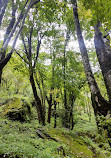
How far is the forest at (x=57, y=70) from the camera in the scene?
2545 millimetres

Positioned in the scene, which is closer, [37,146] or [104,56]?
[104,56]

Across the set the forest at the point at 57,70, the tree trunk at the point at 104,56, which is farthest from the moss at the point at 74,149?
the tree trunk at the point at 104,56

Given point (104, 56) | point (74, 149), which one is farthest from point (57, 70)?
point (104, 56)

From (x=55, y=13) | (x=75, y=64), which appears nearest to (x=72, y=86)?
(x=75, y=64)

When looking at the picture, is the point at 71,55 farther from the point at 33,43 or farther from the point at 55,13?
the point at 55,13

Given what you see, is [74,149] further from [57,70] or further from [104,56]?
[57,70]

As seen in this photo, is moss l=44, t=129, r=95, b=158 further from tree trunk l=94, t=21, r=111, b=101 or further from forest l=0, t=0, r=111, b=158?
tree trunk l=94, t=21, r=111, b=101

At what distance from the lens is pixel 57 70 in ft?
35.4

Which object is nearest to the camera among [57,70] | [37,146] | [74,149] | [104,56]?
[104,56]

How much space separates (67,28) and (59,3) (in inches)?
327

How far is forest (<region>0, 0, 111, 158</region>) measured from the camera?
8.35ft

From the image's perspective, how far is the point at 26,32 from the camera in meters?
7.93

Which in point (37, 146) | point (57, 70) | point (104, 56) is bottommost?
point (37, 146)

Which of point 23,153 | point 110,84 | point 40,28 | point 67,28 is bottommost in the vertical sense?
point 23,153
